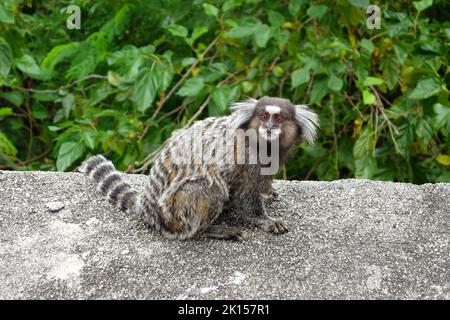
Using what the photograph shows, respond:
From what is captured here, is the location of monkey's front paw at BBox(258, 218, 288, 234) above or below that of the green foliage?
below

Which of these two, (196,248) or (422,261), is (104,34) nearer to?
(196,248)

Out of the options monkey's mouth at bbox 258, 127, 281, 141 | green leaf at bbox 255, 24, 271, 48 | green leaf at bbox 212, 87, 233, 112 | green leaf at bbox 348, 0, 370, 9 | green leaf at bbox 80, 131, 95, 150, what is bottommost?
green leaf at bbox 80, 131, 95, 150

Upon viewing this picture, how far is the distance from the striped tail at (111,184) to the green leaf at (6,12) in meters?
1.49

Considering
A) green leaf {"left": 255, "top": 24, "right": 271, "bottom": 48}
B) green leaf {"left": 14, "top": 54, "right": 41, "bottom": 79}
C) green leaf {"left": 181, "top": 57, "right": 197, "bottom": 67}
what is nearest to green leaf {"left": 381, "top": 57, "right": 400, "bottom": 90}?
green leaf {"left": 255, "top": 24, "right": 271, "bottom": 48}

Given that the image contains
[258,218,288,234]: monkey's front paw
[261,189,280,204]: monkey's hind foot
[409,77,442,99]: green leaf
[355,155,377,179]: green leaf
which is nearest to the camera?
[258,218,288,234]: monkey's front paw

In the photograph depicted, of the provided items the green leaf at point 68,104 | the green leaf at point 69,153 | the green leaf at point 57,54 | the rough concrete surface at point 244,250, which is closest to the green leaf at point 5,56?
the green leaf at point 57,54

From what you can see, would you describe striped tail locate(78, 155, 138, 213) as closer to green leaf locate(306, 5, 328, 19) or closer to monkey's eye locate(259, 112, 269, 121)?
monkey's eye locate(259, 112, 269, 121)

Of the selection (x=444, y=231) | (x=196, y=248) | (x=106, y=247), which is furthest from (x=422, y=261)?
(x=106, y=247)

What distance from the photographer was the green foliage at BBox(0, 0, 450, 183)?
5957 millimetres

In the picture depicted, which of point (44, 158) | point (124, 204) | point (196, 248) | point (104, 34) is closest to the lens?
point (196, 248)

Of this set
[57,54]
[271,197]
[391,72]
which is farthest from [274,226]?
[57,54]

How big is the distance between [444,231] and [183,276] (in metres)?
Result: 1.75

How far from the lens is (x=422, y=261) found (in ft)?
13.9

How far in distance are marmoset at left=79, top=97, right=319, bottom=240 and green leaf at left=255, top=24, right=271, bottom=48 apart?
4.47 ft
